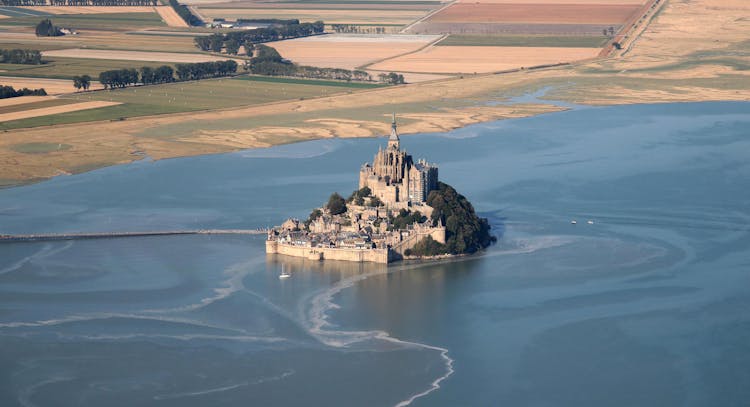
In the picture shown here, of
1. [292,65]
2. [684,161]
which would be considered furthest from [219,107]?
[684,161]

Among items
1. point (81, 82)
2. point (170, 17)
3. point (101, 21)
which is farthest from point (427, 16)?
point (81, 82)

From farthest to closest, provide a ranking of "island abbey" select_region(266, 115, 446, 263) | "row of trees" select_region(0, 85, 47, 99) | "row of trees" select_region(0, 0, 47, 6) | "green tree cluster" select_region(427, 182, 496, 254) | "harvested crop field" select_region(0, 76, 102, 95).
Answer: "row of trees" select_region(0, 0, 47, 6)
"harvested crop field" select_region(0, 76, 102, 95)
"row of trees" select_region(0, 85, 47, 99)
"green tree cluster" select_region(427, 182, 496, 254)
"island abbey" select_region(266, 115, 446, 263)

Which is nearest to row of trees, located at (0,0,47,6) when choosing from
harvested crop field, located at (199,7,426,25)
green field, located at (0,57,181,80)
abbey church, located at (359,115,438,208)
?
harvested crop field, located at (199,7,426,25)

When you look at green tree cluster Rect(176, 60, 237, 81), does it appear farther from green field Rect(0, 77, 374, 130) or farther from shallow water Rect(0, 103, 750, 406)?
shallow water Rect(0, 103, 750, 406)

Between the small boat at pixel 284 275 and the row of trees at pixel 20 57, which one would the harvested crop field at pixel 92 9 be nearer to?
the row of trees at pixel 20 57

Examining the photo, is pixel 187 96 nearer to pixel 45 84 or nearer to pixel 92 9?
pixel 45 84

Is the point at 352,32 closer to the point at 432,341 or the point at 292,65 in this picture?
the point at 292,65
